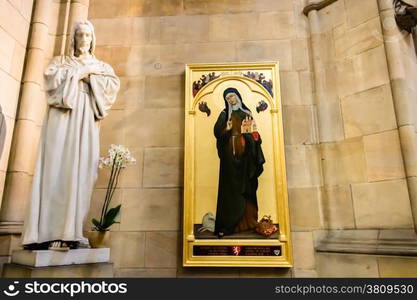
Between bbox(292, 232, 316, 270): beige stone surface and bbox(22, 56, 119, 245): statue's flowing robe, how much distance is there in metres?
1.85

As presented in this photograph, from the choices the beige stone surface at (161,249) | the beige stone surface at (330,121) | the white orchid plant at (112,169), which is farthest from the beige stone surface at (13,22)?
the beige stone surface at (330,121)

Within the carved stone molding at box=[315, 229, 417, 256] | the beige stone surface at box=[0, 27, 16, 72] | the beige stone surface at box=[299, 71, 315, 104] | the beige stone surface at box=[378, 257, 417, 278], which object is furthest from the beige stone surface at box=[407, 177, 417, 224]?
the beige stone surface at box=[0, 27, 16, 72]

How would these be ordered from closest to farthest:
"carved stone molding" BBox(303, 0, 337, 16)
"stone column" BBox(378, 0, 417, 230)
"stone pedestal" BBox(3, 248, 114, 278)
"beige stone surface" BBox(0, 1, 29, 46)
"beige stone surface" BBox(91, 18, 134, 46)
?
"stone pedestal" BBox(3, 248, 114, 278)
"stone column" BBox(378, 0, 417, 230)
"beige stone surface" BBox(0, 1, 29, 46)
"carved stone molding" BBox(303, 0, 337, 16)
"beige stone surface" BBox(91, 18, 134, 46)

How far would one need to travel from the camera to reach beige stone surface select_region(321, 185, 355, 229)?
2.82 meters

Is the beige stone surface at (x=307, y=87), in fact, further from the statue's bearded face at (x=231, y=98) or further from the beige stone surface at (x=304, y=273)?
the beige stone surface at (x=304, y=273)

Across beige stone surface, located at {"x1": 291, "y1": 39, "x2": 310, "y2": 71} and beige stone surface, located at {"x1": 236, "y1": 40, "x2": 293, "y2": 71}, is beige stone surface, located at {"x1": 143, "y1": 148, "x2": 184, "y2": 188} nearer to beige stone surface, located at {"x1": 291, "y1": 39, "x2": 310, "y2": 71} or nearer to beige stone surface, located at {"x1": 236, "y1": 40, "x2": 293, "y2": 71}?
beige stone surface, located at {"x1": 236, "y1": 40, "x2": 293, "y2": 71}

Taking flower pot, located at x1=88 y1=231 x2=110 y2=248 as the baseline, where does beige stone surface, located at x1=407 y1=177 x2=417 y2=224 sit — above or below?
above

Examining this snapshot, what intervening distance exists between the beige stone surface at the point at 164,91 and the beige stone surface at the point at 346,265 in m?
2.07

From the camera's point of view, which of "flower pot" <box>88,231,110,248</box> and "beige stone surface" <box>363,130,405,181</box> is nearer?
"flower pot" <box>88,231,110,248</box>

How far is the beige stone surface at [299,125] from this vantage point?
123 inches

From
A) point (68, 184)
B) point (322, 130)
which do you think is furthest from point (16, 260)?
point (322, 130)

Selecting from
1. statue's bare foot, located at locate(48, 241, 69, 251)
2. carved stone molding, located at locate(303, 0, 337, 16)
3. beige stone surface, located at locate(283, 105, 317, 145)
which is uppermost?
carved stone molding, located at locate(303, 0, 337, 16)

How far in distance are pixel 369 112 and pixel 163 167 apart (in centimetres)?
206

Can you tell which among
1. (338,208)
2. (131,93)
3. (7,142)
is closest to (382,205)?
(338,208)
